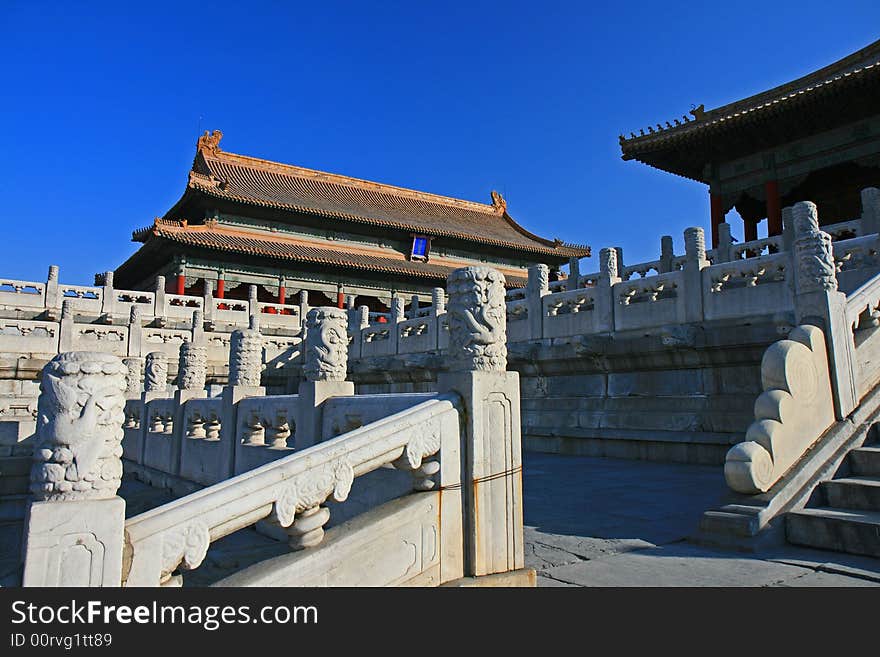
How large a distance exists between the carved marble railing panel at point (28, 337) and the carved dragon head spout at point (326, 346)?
12014 millimetres

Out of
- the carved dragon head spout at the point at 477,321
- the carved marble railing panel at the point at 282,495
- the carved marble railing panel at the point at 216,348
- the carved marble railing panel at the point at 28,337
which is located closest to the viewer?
the carved marble railing panel at the point at 282,495

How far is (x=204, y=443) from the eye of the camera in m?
7.95

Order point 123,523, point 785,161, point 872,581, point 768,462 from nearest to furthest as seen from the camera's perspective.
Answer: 1. point 123,523
2. point 872,581
3. point 768,462
4. point 785,161

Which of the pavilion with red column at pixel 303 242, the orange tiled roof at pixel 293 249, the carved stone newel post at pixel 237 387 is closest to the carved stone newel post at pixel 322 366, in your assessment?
the carved stone newel post at pixel 237 387

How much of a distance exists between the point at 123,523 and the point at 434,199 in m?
34.2

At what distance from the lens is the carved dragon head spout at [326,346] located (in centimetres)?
569

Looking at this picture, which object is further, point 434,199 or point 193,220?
point 434,199

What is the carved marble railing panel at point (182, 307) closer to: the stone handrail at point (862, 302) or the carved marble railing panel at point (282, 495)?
the carved marble railing panel at point (282, 495)

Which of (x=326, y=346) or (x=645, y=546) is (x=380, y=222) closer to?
(x=326, y=346)

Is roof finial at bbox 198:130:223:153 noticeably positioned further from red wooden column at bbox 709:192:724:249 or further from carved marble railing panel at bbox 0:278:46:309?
red wooden column at bbox 709:192:724:249
